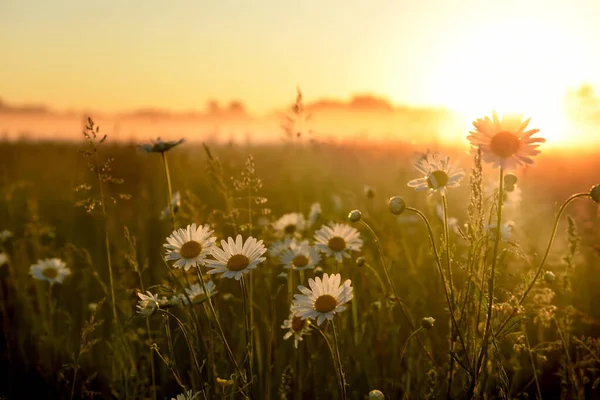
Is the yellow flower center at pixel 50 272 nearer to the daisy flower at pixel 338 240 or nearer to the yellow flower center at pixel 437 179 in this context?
the daisy flower at pixel 338 240

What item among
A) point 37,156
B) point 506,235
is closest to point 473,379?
point 506,235

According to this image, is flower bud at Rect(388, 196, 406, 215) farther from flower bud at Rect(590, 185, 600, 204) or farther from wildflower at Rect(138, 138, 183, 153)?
wildflower at Rect(138, 138, 183, 153)

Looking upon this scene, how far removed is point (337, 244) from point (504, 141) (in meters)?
0.96

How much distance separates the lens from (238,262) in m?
1.88

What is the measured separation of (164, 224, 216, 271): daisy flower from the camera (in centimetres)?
190

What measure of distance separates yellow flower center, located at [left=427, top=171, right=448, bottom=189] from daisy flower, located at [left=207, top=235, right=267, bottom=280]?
1.99 ft

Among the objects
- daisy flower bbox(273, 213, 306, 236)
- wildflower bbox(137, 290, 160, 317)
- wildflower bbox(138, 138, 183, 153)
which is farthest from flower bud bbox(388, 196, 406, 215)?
daisy flower bbox(273, 213, 306, 236)

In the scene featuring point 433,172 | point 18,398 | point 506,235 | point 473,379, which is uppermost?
point 433,172

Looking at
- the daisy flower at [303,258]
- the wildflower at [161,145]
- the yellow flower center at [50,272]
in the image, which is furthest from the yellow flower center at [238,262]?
the yellow flower center at [50,272]

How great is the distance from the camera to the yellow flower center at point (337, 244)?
98.0 inches

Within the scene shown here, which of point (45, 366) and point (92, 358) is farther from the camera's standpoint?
point (92, 358)

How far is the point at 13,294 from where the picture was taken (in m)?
4.03

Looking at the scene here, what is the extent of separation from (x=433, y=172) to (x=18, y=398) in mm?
2304

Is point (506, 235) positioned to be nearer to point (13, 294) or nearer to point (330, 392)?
point (330, 392)
